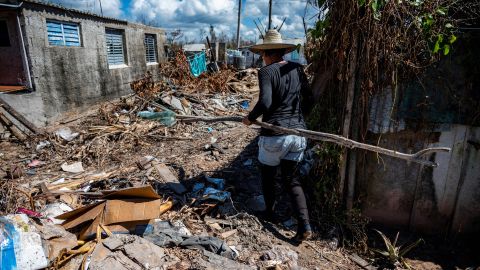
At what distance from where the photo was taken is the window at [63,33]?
8.73 meters

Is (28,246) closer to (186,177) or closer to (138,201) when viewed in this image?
(138,201)

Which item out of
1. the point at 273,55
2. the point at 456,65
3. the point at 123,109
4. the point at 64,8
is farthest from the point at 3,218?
the point at 64,8

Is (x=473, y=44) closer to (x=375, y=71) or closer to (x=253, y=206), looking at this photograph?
(x=375, y=71)

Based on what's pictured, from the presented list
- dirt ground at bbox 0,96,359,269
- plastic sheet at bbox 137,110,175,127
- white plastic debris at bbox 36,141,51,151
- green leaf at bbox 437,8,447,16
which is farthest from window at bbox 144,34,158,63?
green leaf at bbox 437,8,447,16

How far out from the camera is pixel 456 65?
9.86 feet

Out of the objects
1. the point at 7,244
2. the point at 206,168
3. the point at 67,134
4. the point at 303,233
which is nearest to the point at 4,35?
the point at 67,134

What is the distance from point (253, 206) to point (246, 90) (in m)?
9.43

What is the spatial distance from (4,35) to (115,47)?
4009mm

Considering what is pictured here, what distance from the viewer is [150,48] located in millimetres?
14875

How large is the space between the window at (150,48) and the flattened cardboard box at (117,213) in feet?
40.6

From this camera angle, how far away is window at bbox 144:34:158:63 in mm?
14508

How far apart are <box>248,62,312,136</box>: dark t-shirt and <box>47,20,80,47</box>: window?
8047 millimetres

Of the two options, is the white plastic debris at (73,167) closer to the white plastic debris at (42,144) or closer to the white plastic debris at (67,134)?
the white plastic debris at (42,144)

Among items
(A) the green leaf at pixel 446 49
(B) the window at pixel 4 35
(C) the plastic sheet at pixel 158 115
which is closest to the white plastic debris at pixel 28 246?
(A) the green leaf at pixel 446 49
